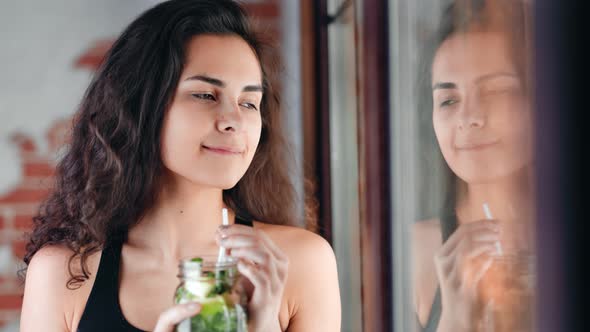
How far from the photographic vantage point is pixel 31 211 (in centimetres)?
237

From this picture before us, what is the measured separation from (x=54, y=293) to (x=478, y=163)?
2.77 feet

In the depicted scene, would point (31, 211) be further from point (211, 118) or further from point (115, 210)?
point (211, 118)

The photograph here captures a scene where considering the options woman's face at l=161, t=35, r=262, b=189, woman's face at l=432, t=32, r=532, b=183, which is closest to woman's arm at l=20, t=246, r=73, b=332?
woman's face at l=161, t=35, r=262, b=189

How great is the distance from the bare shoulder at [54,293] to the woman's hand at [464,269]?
0.68m

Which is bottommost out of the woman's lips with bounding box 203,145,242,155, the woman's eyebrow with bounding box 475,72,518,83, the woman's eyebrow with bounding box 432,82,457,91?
the woman's lips with bounding box 203,145,242,155

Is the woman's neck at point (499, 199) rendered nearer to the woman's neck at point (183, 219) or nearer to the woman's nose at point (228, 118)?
the woman's nose at point (228, 118)

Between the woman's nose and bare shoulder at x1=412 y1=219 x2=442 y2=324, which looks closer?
bare shoulder at x1=412 y1=219 x2=442 y2=324

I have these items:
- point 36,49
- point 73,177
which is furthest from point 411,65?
point 36,49

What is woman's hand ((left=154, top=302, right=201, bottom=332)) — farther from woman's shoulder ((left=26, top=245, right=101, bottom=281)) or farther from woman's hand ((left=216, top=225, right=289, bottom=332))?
woman's shoulder ((left=26, top=245, right=101, bottom=281))

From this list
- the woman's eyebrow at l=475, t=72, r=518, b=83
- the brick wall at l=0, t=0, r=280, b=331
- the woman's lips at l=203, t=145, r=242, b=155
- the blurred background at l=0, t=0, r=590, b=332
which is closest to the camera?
the blurred background at l=0, t=0, r=590, b=332

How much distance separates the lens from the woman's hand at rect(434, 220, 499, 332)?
0.72 m

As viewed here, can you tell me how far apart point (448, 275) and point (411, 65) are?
0.34 m

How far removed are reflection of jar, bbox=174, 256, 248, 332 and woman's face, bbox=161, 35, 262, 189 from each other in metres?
0.33

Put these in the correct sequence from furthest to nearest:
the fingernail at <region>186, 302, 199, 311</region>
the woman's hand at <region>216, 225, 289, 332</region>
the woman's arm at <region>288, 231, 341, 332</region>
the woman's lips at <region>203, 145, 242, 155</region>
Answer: the woman's arm at <region>288, 231, 341, 332</region>, the woman's lips at <region>203, 145, 242, 155</region>, the woman's hand at <region>216, 225, 289, 332</region>, the fingernail at <region>186, 302, 199, 311</region>
